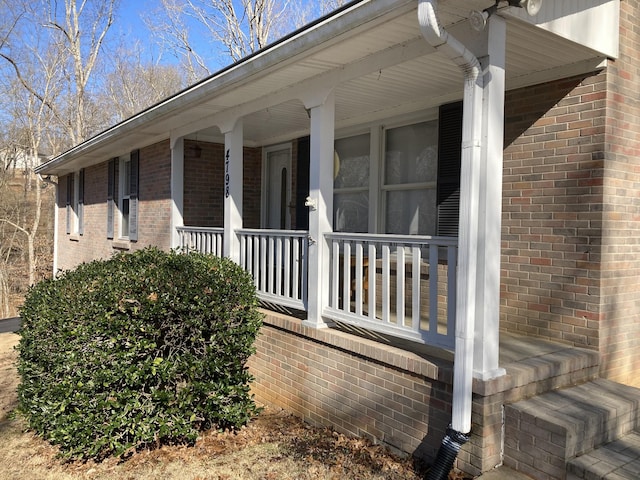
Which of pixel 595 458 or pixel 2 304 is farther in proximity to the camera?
pixel 2 304

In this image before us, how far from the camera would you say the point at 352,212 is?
739 centimetres

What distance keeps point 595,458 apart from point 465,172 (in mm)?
2011

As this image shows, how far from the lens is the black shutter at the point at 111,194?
11.4 meters

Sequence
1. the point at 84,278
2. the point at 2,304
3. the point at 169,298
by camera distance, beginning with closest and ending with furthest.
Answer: the point at 169,298, the point at 84,278, the point at 2,304

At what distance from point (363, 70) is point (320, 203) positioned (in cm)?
127

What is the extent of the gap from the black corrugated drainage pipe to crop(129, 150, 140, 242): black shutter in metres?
7.98

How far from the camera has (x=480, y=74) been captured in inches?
135

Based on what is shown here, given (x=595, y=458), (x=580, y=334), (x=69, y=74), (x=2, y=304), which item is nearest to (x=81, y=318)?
(x=595, y=458)

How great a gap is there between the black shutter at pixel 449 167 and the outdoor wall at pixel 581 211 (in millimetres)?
700

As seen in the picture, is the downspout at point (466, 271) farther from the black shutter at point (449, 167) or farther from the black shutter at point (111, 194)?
the black shutter at point (111, 194)

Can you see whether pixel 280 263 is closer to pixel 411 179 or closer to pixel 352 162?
pixel 411 179

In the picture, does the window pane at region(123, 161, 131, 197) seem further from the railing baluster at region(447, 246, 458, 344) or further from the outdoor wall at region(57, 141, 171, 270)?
the railing baluster at region(447, 246, 458, 344)

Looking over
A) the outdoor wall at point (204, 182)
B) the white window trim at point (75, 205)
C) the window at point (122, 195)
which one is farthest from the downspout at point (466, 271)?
the white window trim at point (75, 205)

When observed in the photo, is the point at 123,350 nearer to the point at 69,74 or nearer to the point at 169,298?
the point at 169,298
